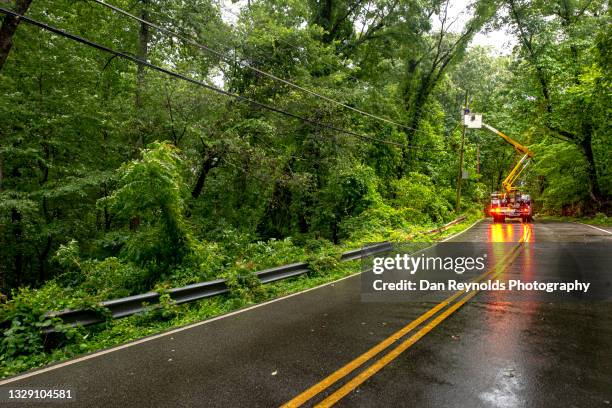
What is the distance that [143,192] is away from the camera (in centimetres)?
852

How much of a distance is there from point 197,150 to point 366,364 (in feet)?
42.2

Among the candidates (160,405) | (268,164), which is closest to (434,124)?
(268,164)

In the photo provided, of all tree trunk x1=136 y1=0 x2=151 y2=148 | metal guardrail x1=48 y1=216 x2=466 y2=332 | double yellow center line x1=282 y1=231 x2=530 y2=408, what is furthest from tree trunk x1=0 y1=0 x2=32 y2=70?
double yellow center line x1=282 y1=231 x2=530 y2=408

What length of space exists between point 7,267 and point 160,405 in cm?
1957

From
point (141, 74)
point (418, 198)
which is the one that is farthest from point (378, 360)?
point (418, 198)

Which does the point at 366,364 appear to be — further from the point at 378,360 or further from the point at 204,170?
the point at 204,170

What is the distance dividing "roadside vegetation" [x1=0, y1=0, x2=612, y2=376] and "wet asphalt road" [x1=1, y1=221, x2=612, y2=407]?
1217mm

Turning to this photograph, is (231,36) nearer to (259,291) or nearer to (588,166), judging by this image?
(259,291)

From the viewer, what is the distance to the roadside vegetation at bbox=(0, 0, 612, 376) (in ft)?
28.5

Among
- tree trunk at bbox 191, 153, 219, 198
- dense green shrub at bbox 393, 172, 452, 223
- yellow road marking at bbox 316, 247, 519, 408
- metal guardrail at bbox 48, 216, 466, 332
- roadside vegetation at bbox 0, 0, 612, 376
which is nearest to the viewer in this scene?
yellow road marking at bbox 316, 247, 519, 408

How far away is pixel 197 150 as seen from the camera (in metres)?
15.7

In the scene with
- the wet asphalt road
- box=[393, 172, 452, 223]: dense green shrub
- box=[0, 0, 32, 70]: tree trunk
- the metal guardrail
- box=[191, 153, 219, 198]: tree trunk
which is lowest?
the wet asphalt road

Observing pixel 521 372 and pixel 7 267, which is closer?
pixel 521 372

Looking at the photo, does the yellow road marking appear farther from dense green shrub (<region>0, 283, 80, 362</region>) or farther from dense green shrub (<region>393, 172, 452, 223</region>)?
dense green shrub (<region>393, 172, 452, 223</region>)
